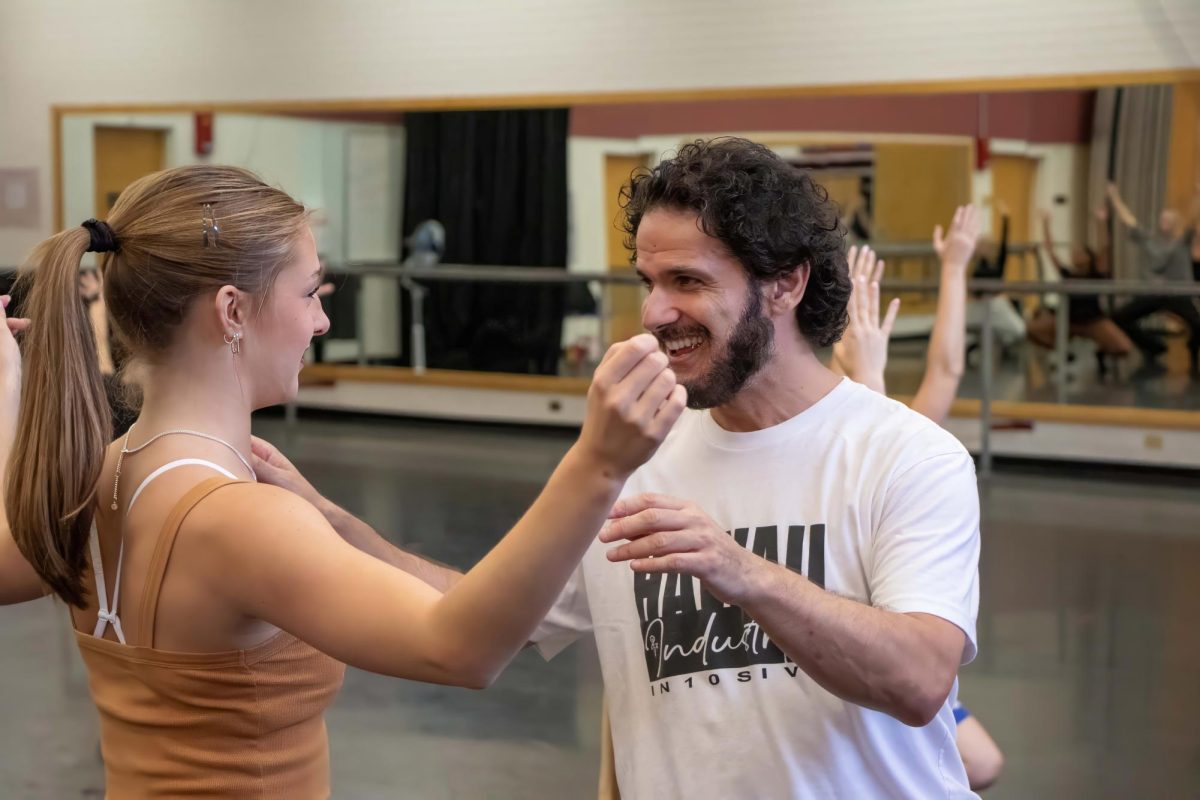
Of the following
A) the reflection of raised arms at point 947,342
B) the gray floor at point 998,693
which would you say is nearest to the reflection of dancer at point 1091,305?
the gray floor at point 998,693

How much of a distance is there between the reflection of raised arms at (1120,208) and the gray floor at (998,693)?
194 cm

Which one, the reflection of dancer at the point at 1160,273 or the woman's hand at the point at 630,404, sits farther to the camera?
the reflection of dancer at the point at 1160,273

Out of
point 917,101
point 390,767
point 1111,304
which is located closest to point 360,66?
point 917,101

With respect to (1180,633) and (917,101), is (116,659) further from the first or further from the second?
(917,101)

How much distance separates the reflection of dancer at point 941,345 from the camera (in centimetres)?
262

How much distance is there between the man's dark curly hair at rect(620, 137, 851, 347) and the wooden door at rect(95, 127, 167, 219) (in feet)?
34.0

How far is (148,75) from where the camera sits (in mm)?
11305

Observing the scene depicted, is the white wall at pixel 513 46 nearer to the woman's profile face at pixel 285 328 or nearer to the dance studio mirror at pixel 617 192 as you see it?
the dance studio mirror at pixel 617 192

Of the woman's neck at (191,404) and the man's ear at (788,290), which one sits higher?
the man's ear at (788,290)

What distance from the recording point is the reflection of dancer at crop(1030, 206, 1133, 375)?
8.45 meters

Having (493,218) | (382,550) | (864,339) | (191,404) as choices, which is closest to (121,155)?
(493,218)

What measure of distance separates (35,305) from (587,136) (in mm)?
8542

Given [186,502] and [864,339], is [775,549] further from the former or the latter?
[864,339]

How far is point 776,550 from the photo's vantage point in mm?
1750
